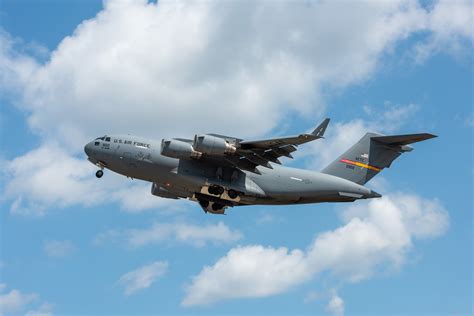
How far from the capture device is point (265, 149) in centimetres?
2681

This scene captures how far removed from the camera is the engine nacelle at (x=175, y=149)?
26.5 metres

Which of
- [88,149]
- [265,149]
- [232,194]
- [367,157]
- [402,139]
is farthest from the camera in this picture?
[367,157]

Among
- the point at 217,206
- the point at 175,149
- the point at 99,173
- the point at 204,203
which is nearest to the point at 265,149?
the point at 175,149

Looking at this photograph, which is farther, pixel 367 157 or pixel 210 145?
pixel 367 157

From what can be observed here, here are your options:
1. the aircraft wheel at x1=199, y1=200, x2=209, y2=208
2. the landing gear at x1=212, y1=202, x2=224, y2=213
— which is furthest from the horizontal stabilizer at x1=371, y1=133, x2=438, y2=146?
the aircraft wheel at x1=199, y1=200, x2=209, y2=208

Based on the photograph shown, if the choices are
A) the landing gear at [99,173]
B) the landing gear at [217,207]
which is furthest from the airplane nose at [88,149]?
the landing gear at [217,207]

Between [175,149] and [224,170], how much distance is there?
260 cm

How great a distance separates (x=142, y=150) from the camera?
27.1 meters

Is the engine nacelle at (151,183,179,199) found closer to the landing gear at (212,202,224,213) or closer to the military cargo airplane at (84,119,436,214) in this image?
the military cargo airplane at (84,119,436,214)

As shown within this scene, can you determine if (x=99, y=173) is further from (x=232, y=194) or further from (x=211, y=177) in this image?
(x=232, y=194)

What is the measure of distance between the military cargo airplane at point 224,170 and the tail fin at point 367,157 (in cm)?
26

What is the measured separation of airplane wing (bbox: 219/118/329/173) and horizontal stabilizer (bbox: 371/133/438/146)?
5.35 metres

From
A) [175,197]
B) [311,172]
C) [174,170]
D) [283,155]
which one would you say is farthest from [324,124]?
[175,197]

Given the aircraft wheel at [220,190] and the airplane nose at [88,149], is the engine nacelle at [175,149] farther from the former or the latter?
the airplane nose at [88,149]
